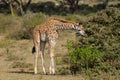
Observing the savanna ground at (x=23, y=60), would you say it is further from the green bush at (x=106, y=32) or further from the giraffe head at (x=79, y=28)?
the giraffe head at (x=79, y=28)

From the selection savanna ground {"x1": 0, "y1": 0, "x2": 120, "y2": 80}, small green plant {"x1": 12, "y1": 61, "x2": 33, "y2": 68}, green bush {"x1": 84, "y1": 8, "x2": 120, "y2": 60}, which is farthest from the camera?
small green plant {"x1": 12, "y1": 61, "x2": 33, "y2": 68}

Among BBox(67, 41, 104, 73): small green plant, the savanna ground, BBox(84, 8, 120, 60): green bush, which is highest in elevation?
BBox(84, 8, 120, 60): green bush

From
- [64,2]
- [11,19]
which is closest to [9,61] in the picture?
[11,19]

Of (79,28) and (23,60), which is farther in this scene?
(23,60)

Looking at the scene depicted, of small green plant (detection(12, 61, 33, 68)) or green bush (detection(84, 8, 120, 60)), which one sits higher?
green bush (detection(84, 8, 120, 60))

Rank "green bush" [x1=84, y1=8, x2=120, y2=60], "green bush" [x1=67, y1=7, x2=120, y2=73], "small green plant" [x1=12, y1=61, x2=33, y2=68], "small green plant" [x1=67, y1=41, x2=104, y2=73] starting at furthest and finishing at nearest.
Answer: "small green plant" [x1=12, y1=61, x2=33, y2=68]
"green bush" [x1=84, y1=8, x2=120, y2=60]
"green bush" [x1=67, y1=7, x2=120, y2=73]
"small green plant" [x1=67, y1=41, x2=104, y2=73]

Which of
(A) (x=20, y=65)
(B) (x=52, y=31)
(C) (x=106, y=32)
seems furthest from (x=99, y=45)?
(A) (x=20, y=65)

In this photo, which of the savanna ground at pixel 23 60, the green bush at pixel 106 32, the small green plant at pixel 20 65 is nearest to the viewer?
the savanna ground at pixel 23 60

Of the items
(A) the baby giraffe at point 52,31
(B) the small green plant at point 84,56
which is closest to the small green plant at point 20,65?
(A) the baby giraffe at point 52,31

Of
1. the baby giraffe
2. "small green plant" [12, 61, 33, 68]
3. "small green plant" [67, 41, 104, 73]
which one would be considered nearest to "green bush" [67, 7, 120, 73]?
"small green plant" [67, 41, 104, 73]

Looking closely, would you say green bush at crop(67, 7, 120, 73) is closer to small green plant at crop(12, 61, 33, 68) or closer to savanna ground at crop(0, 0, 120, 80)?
savanna ground at crop(0, 0, 120, 80)

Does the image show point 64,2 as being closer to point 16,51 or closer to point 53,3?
point 53,3

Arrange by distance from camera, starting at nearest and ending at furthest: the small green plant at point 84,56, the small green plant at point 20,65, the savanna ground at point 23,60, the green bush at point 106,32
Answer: the savanna ground at point 23,60 → the small green plant at point 84,56 → the green bush at point 106,32 → the small green plant at point 20,65

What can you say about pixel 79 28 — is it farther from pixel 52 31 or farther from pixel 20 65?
pixel 20 65
